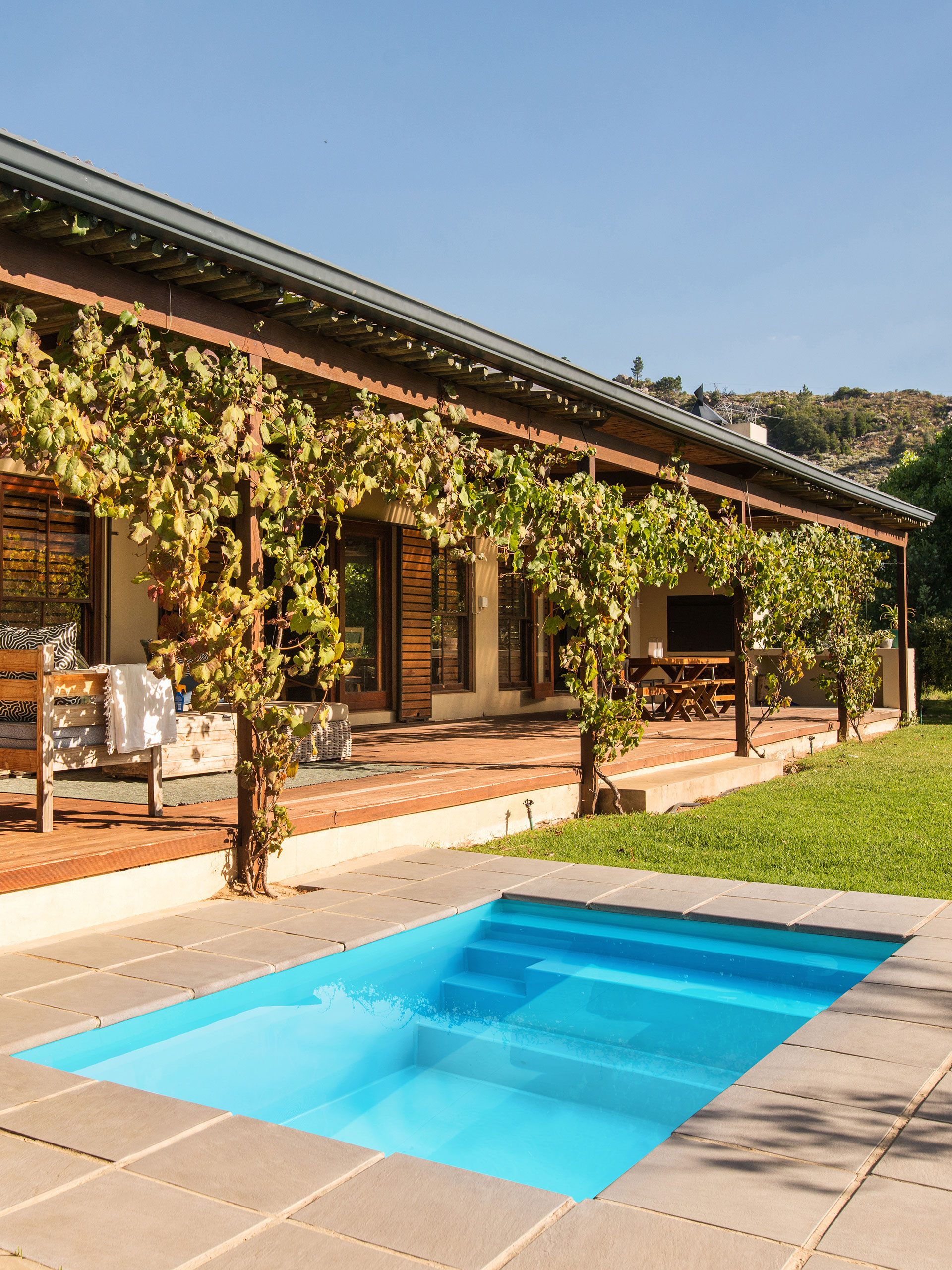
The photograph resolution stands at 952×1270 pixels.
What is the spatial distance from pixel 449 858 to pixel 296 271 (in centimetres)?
336

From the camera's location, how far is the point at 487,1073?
3.60 metres

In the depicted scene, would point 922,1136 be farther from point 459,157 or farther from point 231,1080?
point 459,157

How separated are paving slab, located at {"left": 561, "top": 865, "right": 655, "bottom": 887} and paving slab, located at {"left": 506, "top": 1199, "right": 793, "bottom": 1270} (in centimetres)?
334

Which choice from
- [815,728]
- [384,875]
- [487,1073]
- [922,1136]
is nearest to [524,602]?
[815,728]

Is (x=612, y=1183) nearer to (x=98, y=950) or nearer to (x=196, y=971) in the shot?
(x=196, y=971)

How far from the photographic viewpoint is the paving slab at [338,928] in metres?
4.29

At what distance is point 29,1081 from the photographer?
2.90 metres

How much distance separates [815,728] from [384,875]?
8.36m

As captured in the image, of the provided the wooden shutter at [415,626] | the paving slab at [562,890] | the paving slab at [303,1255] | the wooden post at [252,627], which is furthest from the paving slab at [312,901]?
the wooden shutter at [415,626]

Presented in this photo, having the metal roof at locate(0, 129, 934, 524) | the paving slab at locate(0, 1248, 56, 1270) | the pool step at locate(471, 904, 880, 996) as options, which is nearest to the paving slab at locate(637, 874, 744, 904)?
the pool step at locate(471, 904, 880, 996)

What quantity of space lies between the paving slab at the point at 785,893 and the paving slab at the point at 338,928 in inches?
73.1

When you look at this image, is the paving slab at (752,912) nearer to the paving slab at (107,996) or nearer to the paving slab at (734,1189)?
the paving slab at (734,1189)

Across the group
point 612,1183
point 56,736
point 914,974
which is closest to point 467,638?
point 56,736

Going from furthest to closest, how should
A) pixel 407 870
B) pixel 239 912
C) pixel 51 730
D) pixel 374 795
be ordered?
pixel 374 795
pixel 407 870
pixel 51 730
pixel 239 912
